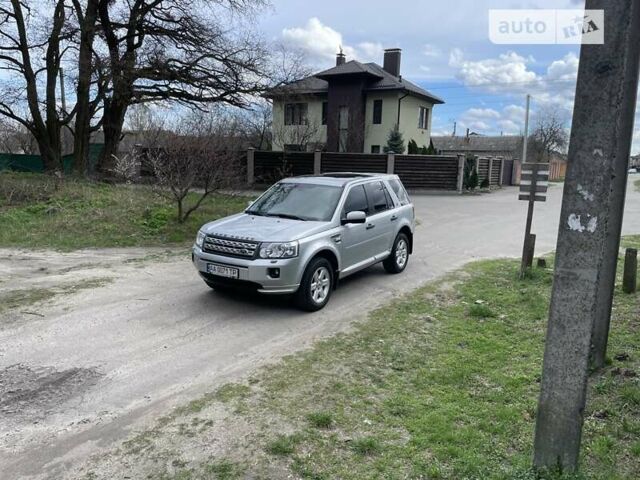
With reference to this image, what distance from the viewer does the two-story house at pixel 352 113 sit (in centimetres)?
3481

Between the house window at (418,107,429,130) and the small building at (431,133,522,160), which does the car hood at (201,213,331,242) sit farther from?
the small building at (431,133,522,160)

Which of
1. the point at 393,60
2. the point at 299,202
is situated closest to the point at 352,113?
the point at 393,60

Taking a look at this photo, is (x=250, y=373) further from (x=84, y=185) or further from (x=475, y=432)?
(x=84, y=185)

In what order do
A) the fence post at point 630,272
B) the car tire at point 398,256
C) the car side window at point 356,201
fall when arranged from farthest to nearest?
1. the car tire at point 398,256
2. the car side window at point 356,201
3. the fence post at point 630,272

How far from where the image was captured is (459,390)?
4.20 m

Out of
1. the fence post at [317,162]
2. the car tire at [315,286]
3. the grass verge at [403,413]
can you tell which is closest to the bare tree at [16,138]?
the fence post at [317,162]

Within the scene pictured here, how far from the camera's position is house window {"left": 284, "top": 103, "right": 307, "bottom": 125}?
36625 mm

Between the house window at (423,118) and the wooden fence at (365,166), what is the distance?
12.9 m

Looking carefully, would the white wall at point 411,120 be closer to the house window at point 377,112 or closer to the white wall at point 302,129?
the house window at point 377,112

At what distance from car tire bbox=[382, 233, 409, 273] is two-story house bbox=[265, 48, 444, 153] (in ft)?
83.7

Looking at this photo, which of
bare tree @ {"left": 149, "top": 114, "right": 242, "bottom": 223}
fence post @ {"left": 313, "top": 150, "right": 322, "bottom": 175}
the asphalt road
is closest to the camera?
the asphalt road

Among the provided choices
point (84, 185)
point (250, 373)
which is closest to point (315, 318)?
point (250, 373)

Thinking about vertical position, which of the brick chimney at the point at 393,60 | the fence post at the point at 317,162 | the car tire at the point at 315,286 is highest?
Answer: the brick chimney at the point at 393,60

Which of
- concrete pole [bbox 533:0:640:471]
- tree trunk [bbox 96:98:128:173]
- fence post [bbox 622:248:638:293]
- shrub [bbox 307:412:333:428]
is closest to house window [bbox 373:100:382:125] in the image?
tree trunk [bbox 96:98:128:173]
